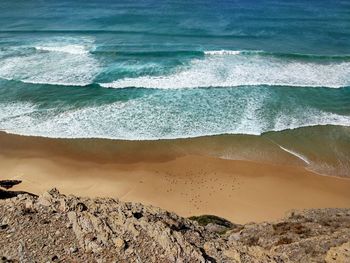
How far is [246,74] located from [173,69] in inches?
243

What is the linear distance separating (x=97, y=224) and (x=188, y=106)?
18.8m

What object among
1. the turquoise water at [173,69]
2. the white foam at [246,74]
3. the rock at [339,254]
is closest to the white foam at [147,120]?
the turquoise water at [173,69]

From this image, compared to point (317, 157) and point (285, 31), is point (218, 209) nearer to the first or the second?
point (317, 157)

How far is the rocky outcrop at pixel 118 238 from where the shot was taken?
10484 millimetres

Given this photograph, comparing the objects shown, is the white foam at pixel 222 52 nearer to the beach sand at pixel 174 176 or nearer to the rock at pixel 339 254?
the beach sand at pixel 174 176

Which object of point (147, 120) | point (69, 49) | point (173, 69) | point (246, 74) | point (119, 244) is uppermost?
point (69, 49)

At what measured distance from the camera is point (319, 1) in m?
55.2

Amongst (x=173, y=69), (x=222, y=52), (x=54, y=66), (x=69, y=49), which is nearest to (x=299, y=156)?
(x=173, y=69)

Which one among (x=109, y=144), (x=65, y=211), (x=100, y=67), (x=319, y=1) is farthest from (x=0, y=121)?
(x=319, y=1)

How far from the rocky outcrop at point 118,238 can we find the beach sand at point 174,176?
692 cm

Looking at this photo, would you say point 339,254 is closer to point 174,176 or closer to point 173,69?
point 174,176

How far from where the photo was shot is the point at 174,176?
22.6 meters

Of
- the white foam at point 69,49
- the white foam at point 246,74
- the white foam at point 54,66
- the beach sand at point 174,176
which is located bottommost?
the beach sand at point 174,176

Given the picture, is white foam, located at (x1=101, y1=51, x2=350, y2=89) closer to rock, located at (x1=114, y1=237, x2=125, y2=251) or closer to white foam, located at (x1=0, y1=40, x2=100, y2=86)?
white foam, located at (x1=0, y1=40, x2=100, y2=86)
